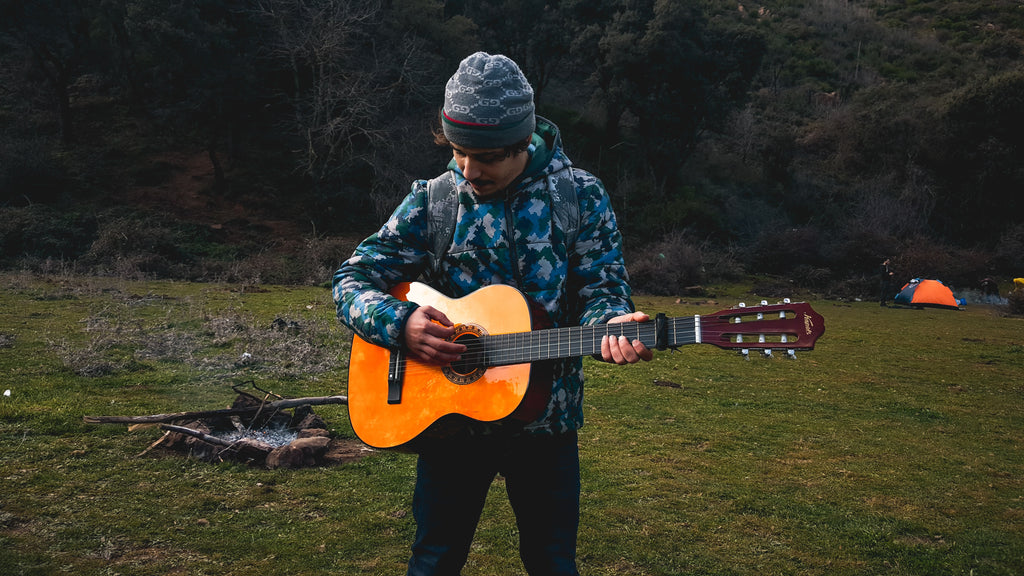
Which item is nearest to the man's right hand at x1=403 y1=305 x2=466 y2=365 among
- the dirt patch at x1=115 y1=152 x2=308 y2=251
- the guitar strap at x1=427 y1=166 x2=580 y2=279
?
the guitar strap at x1=427 y1=166 x2=580 y2=279

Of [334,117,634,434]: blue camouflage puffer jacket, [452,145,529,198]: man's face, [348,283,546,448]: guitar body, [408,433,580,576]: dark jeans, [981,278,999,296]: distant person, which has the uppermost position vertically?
[981,278,999,296]: distant person

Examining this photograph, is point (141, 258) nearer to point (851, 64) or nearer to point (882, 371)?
point (882, 371)

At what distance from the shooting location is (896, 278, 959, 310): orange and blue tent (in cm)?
2252

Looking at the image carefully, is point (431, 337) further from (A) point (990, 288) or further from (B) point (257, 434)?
(A) point (990, 288)

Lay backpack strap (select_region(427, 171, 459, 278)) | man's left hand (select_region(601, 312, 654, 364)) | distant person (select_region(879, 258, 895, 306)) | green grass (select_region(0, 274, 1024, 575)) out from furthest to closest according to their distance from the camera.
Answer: distant person (select_region(879, 258, 895, 306)) → green grass (select_region(0, 274, 1024, 575)) → backpack strap (select_region(427, 171, 459, 278)) → man's left hand (select_region(601, 312, 654, 364))

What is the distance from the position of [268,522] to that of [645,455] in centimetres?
355

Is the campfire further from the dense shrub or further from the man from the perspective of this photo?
the dense shrub

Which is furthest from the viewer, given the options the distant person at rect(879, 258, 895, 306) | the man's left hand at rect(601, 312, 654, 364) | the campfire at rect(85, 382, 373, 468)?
the distant person at rect(879, 258, 895, 306)

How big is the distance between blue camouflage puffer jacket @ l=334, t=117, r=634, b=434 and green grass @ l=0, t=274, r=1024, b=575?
2.12m

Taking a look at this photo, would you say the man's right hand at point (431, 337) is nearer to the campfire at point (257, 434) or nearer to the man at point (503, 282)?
the man at point (503, 282)

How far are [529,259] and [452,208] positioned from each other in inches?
13.2

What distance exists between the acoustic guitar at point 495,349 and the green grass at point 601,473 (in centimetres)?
186

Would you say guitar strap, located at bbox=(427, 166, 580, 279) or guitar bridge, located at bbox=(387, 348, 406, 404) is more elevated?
guitar strap, located at bbox=(427, 166, 580, 279)

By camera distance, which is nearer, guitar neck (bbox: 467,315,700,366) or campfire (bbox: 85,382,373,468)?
guitar neck (bbox: 467,315,700,366)
